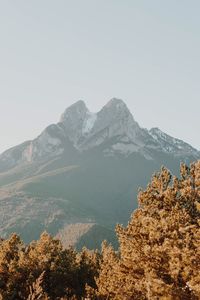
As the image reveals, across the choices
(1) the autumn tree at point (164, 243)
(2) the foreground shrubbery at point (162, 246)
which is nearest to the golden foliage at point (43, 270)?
(2) the foreground shrubbery at point (162, 246)

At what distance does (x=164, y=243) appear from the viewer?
22719mm

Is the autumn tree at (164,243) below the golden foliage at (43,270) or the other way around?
the other way around

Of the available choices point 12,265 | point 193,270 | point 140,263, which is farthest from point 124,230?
point 12,265

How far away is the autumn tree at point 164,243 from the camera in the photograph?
21516 mm

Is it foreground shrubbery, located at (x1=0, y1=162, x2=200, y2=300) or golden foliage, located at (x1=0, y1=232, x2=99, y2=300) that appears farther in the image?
golden foliage, located at (x1=0, y1=232, x2=99, y2=300)

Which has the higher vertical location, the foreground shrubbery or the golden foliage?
the foreground shrubbery

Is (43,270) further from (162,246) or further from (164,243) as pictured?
(164,243)

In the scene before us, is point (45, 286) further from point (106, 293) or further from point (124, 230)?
point (124, 230)

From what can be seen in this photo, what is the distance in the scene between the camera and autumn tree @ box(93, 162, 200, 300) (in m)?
21.5

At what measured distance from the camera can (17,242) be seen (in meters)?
51.6

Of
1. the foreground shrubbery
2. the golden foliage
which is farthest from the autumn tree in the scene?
the golden foliage

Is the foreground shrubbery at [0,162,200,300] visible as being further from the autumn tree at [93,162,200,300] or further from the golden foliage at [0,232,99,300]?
the golden foliage at [0,232,99,300]

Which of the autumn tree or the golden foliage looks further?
the golden foliage

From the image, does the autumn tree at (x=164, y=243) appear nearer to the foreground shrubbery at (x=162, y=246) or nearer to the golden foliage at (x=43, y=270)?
the foreground shrubbery at (x=162, y=246)
